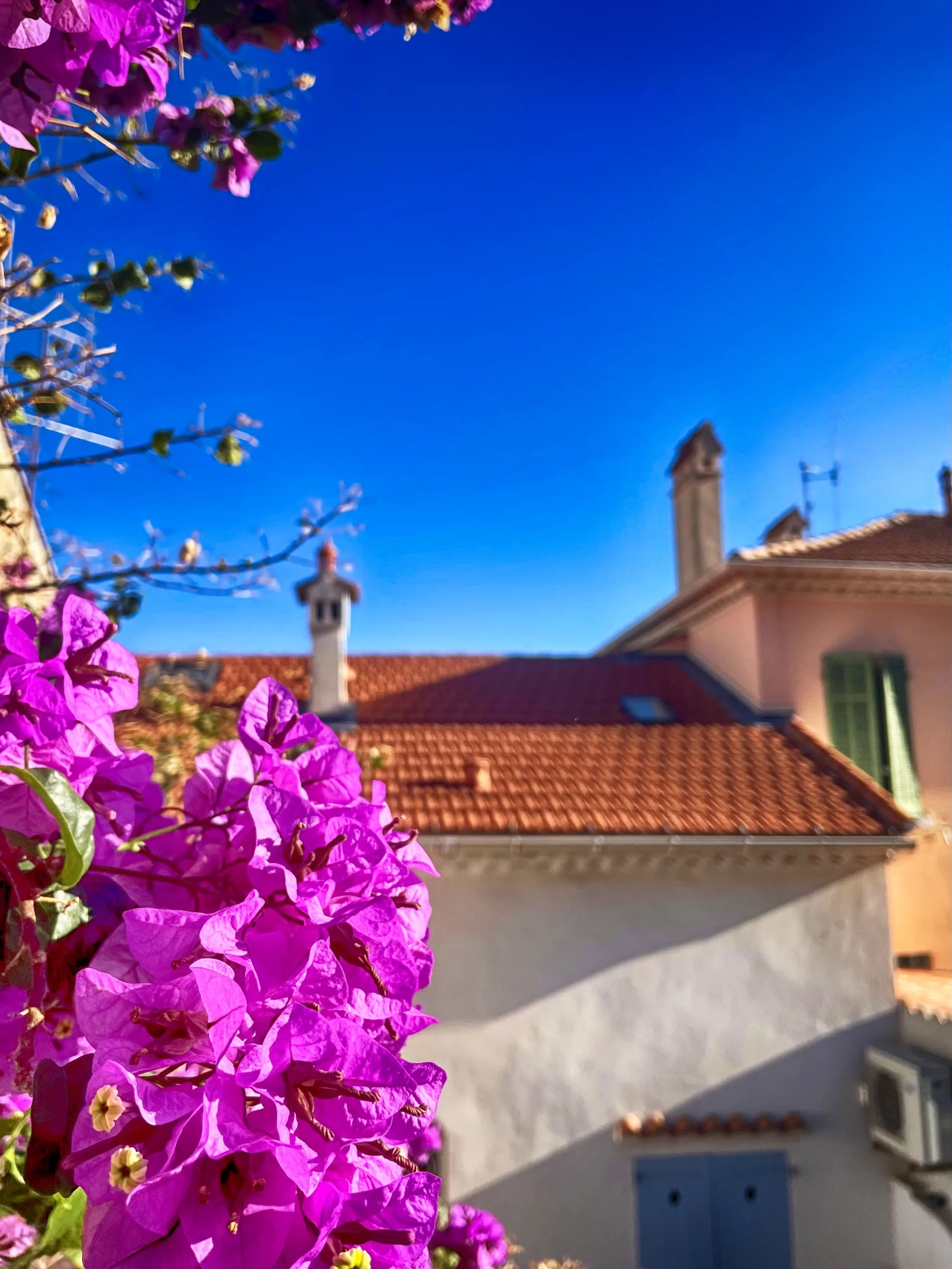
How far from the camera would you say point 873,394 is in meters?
3.83

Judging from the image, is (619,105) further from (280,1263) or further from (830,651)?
(830,651)

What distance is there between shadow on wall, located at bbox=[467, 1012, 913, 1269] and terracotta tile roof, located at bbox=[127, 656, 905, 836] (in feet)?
4.94

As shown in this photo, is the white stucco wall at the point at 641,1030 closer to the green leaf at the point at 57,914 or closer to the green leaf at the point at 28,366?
the green leaf at the point at 28,366


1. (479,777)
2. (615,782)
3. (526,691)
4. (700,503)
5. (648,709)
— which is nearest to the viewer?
(479,777)

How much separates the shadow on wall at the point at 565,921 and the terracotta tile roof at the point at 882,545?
107 inches

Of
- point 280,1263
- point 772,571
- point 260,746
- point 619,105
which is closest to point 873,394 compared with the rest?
point 619,105

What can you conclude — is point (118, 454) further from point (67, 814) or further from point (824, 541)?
point (824, 541)

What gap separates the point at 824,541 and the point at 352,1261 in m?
7.80

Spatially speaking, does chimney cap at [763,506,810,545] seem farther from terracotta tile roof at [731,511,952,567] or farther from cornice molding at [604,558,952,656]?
cornice molding at [604,558,952,656]

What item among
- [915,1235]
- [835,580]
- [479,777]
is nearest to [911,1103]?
[915,1235]

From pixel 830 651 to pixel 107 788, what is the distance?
23.6 ft

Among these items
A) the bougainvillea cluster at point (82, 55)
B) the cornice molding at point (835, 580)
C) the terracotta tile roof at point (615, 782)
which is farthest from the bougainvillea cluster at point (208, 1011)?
the cornice molding at point (835, 580)

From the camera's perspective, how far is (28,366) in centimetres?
112

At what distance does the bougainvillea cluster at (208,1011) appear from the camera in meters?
0.43
